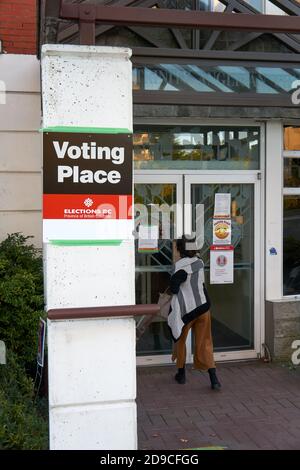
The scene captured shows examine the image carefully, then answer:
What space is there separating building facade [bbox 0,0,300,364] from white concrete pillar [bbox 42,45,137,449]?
266 cm

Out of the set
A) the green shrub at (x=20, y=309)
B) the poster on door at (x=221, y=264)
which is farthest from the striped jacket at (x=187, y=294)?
the green shrub at (x=20, y=309)

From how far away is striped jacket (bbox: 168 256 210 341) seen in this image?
5.78m

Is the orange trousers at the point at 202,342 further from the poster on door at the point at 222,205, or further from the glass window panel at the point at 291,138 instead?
the glass window panel at the point at 291,138

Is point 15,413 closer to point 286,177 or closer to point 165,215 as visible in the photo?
point 165,215

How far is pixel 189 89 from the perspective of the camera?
6.15 m

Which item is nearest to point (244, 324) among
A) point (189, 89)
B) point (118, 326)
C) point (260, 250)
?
point (260, 250)

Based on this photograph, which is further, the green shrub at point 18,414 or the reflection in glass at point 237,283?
the reflection in glass at point 237,283

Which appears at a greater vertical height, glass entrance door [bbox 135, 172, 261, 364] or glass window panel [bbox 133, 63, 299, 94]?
glass window panel [bbox 133, 63, 299, 94]

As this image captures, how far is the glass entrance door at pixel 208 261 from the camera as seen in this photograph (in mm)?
6672

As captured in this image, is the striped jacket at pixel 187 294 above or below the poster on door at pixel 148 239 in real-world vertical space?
below

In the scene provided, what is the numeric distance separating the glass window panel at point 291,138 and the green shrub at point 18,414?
4.25 meters

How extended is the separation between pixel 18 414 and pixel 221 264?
12.5 ft

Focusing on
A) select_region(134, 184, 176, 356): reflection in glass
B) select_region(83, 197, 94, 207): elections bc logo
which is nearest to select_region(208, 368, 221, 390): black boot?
select_region(134, 184, 176, 356): reflection in glass

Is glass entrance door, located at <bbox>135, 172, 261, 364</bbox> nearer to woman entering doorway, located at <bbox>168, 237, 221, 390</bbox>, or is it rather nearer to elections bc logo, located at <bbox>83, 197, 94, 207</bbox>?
woman entering doorway, located at <bbox>168, 237, 221, 390</bbox>
